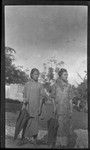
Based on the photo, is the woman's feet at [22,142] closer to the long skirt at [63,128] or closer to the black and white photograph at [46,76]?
the black and white photograph at [46,76]

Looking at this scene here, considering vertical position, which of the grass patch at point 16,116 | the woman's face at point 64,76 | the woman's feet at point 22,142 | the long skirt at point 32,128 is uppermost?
the woman's face at point 64,76

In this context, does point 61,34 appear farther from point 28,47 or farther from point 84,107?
point 84,107

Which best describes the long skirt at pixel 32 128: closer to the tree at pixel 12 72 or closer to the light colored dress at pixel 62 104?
the light colored dress at pixel 62 104

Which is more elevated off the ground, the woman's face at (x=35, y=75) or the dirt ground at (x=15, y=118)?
the woman's face at (x=35, y=75)

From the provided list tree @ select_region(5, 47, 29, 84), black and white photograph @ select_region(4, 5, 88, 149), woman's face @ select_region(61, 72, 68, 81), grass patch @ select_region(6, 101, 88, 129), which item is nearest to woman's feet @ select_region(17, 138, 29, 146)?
black and white photograph @ select_region(4, 5, 88, 149)

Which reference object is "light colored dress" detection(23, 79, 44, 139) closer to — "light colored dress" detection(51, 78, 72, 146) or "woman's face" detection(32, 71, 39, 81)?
"woman's face" detection(32, 71, 39, 81)

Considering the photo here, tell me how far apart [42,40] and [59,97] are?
134 centimetres

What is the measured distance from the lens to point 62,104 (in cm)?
795

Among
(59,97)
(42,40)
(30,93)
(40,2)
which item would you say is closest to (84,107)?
(59,97)

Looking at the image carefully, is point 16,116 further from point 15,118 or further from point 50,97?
point 50,97

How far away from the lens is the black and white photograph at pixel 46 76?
25.9 feet

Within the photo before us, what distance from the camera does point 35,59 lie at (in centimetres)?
796

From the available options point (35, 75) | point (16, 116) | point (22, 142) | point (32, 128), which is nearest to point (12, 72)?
point (35, 75)

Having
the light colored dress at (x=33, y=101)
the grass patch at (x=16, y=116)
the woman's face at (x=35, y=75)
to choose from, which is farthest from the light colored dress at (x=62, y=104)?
the woman's face at (x=35, y=75)
